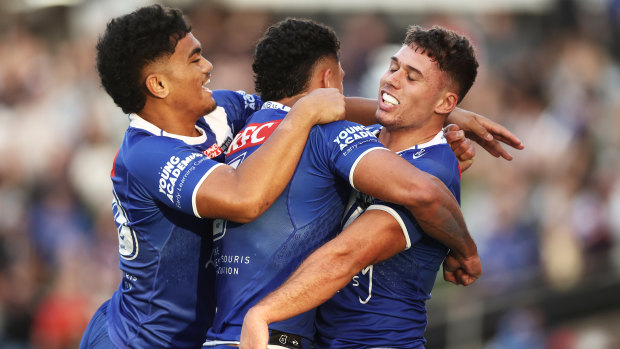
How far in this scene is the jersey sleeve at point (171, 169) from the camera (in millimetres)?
4449

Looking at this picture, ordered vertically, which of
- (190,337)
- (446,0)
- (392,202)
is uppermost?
(446,0)

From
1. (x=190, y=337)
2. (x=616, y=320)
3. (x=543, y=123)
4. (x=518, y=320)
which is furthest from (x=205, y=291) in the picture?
(x=543, y=123)

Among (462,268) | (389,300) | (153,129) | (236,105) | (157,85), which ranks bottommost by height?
(389,300)

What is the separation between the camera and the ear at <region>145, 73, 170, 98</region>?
16.0 ft

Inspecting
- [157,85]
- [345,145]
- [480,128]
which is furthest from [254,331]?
[480,128]

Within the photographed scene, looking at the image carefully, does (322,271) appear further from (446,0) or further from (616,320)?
(446,0)

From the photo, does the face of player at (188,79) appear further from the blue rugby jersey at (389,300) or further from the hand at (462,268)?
the hand at (462,268)

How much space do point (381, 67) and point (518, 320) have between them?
3.94 m

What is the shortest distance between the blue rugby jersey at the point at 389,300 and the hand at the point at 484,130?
59cm

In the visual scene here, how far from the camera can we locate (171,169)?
4.54 metres

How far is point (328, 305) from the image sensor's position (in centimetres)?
484

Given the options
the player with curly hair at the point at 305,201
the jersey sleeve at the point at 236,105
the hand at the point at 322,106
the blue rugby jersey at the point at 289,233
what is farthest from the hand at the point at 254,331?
the jersey sleeve at the point at 236,105

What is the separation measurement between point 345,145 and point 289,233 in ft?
1.63

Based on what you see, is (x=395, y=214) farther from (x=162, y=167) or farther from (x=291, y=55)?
(x=162, y=167)
